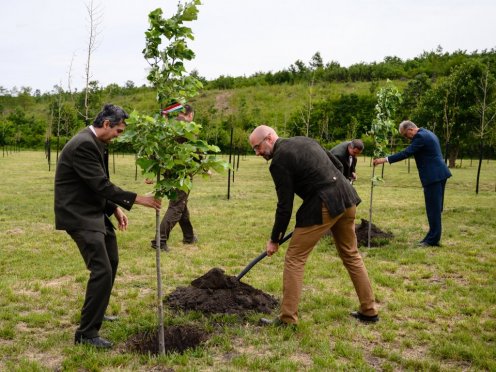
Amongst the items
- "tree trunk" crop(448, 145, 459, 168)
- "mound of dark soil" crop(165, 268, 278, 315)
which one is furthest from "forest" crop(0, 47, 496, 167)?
"mound of dark soil" crop(165, 268, 278, 315)

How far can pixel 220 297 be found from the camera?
556cm

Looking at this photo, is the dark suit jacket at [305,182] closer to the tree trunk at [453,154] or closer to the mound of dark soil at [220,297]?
the mound of dark soil at [220,297]

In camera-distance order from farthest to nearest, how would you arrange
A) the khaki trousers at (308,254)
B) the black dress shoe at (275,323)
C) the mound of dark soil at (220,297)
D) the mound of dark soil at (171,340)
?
the mound of dark soil at (220,297) → the black dress shoe at (275,323) → the khaki trousers at (308,254) → the mound of dark soil at (171,340)

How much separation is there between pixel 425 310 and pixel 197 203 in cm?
958

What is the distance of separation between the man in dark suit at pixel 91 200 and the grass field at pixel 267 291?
1.36ft

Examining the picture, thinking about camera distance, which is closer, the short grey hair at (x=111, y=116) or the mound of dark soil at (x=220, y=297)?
the short grey hair at (x=111, y=116)

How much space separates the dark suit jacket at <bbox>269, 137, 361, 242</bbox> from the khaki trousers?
0.10 meters

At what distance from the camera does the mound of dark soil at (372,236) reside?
9008 millimetres

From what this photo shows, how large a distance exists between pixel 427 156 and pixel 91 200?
6.61m

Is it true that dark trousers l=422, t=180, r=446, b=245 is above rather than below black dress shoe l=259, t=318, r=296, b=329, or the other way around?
above

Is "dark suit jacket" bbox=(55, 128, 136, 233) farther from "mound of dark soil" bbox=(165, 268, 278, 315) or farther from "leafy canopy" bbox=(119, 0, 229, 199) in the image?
"mound of dark soil" bbox=(165, 268, 278, 315)

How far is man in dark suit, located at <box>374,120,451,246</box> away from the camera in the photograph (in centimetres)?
852

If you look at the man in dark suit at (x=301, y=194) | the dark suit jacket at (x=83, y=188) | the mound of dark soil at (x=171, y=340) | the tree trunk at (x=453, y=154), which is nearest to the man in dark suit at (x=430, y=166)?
the man in dark suit at (x=301, y=194)

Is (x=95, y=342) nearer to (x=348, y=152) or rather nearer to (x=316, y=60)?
(x=348, y=152)
